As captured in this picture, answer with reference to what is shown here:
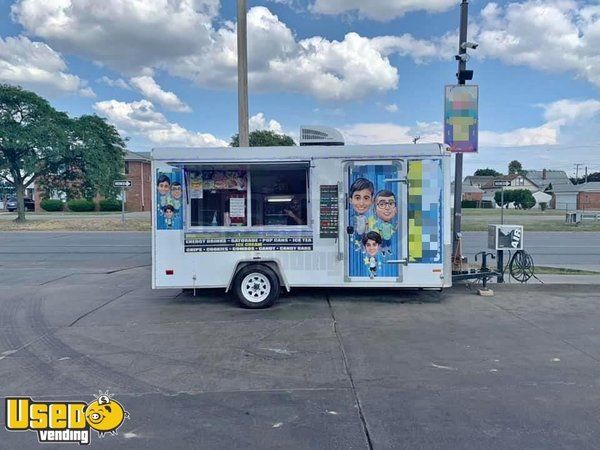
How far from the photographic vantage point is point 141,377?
4645mm

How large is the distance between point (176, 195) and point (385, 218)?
3576 mm

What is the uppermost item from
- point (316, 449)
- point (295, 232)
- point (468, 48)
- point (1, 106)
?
point (1, 106)

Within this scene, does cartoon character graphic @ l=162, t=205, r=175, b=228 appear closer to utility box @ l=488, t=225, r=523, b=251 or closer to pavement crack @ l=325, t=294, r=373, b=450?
pavement crack @ l=325, t=294, r=373, b=450

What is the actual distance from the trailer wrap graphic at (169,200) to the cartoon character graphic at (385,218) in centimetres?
328

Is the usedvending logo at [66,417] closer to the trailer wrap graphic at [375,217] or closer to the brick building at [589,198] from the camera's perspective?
the trailer wrap graphic at [375,217]

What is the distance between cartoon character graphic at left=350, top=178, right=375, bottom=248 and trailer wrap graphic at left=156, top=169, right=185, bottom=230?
9.58ft

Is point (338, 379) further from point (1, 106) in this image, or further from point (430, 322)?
point (1, 106)

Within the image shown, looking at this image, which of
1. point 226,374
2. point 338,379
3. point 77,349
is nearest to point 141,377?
point 226,374

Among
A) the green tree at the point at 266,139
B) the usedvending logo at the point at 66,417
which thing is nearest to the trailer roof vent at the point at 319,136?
the usedvending logo at the point at 66,417

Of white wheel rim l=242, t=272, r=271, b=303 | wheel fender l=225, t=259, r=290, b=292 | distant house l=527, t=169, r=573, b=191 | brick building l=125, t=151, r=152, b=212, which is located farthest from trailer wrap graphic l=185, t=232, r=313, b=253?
distant house l=527, t=169, r=573, b=191

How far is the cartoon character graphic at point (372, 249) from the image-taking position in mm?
7676

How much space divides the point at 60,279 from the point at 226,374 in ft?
25.7

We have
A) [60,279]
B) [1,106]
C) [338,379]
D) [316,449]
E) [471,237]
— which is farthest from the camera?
[1,106]

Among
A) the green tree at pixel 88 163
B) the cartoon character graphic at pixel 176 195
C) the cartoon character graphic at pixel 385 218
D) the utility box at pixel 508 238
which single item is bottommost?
the utility box at pixel 508 238
